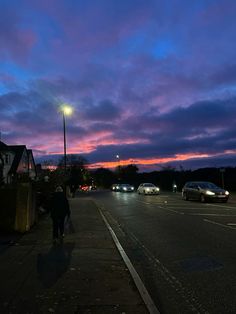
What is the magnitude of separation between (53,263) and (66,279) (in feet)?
5.84

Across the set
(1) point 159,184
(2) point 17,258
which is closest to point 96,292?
(2) point 17,258

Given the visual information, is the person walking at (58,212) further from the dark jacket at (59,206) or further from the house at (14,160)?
the house at (14,160)

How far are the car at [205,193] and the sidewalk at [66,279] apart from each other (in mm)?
20958

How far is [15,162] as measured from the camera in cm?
6962

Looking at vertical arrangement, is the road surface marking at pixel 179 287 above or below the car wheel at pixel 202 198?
below

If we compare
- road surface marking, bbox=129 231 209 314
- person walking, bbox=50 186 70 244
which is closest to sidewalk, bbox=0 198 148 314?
person walking, bbox=50 186 70 244

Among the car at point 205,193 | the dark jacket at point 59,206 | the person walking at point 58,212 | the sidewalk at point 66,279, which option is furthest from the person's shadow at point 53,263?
the car at point 205,193

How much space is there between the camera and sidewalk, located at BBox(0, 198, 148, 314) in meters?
6.73

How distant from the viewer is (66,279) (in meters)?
8.52

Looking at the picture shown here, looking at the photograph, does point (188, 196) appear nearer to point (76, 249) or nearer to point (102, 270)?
point (76, 249)

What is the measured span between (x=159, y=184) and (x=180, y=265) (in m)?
73.1

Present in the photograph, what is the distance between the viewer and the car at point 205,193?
33.8 meters

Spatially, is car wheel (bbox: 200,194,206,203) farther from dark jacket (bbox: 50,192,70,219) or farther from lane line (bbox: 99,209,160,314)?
lane line (bbox: 99,209,160,314)

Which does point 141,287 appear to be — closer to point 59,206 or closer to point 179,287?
point 179,287
